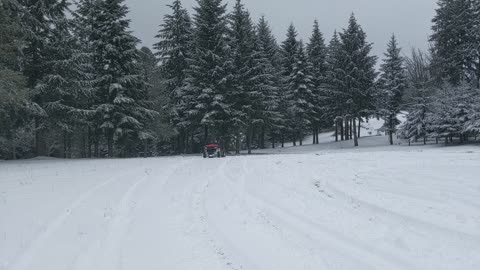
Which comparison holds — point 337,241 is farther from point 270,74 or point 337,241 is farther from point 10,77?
point 270,74

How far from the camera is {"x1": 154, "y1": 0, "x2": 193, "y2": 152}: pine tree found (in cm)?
3666

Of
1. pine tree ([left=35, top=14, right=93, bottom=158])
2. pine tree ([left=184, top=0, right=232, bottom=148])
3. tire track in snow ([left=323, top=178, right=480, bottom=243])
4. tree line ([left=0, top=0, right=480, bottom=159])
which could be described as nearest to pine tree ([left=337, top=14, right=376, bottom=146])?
tree line ([left=0, top=0, right=480, bottom=159])

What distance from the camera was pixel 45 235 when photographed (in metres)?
7.11

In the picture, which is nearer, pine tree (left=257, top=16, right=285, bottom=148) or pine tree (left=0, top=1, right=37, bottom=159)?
pine tree (left=0, top=1, right=37, bottom=159)

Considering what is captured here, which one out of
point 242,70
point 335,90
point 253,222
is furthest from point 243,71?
point 253,222

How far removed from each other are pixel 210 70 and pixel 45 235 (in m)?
26.5

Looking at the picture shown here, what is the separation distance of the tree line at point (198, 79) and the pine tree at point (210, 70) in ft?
0.30

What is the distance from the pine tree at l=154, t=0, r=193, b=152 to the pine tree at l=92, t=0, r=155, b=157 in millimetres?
7218

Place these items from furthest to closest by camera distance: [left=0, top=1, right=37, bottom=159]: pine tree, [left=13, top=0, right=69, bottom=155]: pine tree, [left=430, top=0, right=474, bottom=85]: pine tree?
[left=430, top=0, right=474, bottom=85]: pine tree, [left=13, top=0, right=69, bottom=155]: pine tree, [left=0, top=1, right=37, bottom=159]: pine tree

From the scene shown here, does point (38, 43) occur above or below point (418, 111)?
above

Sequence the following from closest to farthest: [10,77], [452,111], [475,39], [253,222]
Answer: [253,222] < [10,77] < [452,111] < [475,39]

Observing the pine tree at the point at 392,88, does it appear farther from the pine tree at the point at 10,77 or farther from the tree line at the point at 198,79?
the pine tree at the point at 10,77

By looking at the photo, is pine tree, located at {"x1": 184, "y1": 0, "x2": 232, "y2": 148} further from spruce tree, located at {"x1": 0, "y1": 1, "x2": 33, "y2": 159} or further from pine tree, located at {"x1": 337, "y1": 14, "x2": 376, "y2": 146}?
pine tree, located at {"x1": 337, "y1": 14, "x2": 376, "y2": 146}

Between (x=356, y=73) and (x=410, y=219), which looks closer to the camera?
(x=410, y=219)
